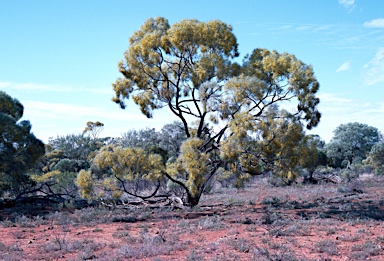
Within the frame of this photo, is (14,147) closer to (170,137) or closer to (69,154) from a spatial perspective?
(170,137)

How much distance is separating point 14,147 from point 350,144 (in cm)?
4426

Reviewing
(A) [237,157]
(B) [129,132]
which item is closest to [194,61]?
(A) [237,157]

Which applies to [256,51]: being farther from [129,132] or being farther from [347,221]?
[129,132]

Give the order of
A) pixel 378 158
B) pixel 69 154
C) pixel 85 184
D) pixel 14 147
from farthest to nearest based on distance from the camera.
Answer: pixel 69 154
pixel 378 158
pixel 14 147
pixel 85 184

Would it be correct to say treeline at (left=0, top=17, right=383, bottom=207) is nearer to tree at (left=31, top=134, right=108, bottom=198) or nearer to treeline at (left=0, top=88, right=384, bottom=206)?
treeline at (left=0, top=88, right=384, bottom=206)

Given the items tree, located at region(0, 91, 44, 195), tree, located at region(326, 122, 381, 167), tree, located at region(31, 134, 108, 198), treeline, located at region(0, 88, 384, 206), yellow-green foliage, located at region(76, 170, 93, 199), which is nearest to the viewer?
treeline, located at region(0, 88, 384, 206)

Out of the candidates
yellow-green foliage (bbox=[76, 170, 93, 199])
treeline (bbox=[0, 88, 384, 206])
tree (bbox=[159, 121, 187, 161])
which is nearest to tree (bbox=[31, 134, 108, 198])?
tree (bbox=[159, 121, 187, 161])

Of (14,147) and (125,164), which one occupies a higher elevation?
(14,147)

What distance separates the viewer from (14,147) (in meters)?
22.0

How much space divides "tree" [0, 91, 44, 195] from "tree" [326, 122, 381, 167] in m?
40.3

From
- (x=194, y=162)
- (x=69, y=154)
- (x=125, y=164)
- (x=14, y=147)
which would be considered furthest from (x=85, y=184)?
(x=69, y=154)

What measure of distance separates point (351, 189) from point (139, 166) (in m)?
14.5

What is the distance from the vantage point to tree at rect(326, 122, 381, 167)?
53.3 metres

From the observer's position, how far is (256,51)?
18484mm
